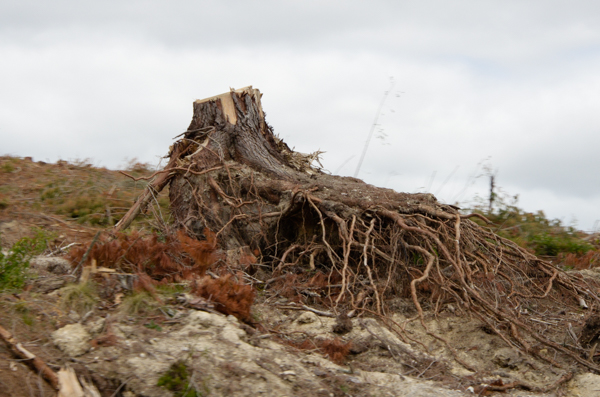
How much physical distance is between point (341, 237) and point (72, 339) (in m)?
2.76

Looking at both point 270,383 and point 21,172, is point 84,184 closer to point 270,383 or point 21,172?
point 21,172

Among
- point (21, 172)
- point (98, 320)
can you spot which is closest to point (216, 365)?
point (98, 320)

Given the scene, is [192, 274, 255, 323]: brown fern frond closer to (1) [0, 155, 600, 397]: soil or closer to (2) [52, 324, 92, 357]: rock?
(1) [0, 155, 600, 397]: soil

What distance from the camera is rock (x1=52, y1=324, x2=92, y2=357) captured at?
2963mm

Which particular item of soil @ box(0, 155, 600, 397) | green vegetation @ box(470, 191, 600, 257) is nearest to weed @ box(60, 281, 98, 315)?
soil @ box(0, 155, 600, 397)

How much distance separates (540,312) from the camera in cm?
507

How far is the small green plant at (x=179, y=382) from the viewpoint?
2.74m

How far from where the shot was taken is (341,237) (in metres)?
5.14

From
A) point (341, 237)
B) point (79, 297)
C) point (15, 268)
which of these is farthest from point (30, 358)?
point (341, 237)

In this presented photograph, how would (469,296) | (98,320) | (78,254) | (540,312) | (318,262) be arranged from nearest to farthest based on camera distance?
(98,320)
(78,254)
(469,296)
(540,312)
(318,262)

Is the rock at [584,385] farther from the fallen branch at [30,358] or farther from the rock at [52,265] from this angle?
the rock at [52,265]

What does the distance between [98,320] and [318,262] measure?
106 inches

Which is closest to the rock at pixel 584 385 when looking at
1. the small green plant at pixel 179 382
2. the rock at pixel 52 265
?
the small green plant at pixel 179 382

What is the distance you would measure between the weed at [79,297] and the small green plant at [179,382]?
94cm
